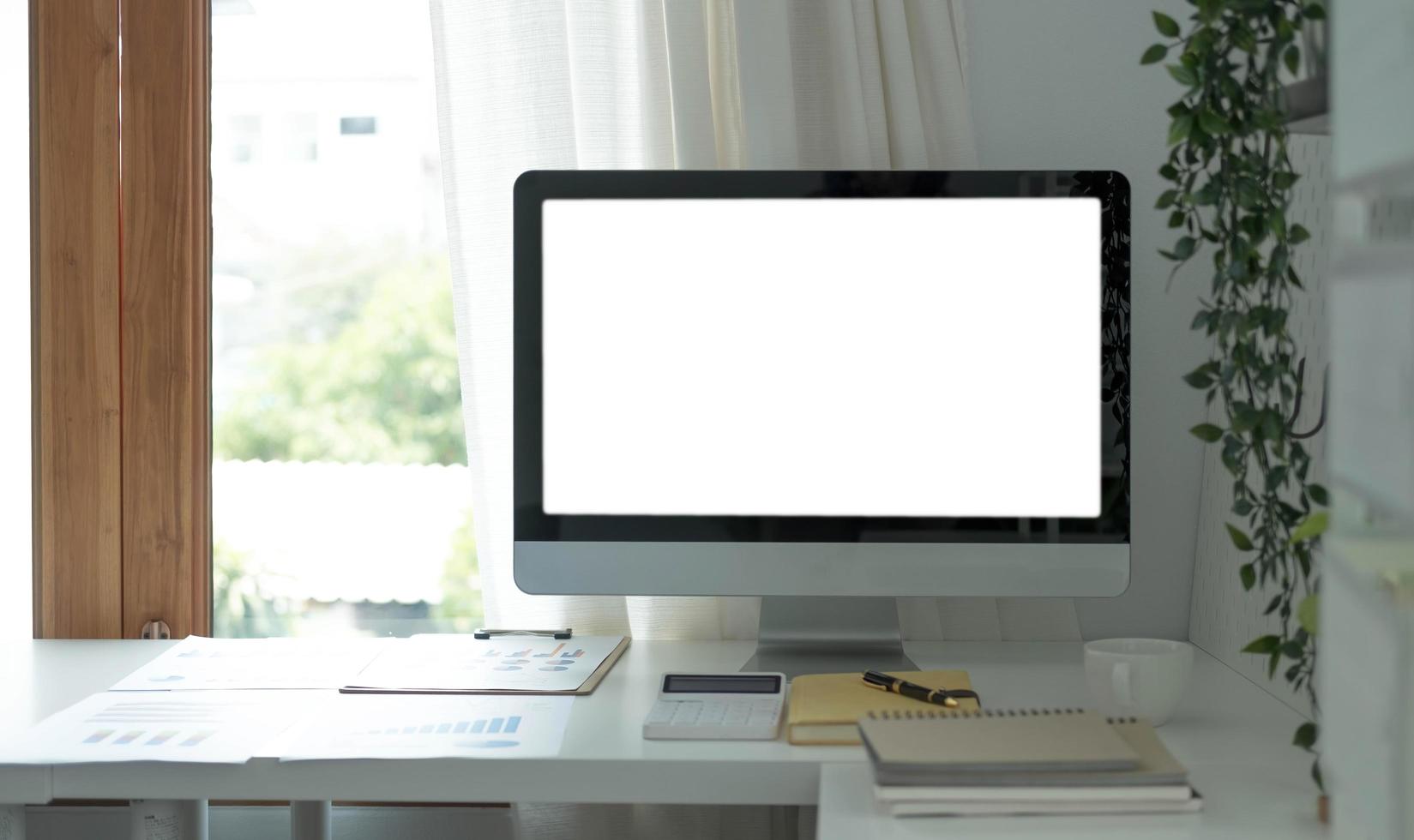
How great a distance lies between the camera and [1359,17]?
1.32 feet

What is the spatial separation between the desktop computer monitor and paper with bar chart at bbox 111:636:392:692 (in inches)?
9.4

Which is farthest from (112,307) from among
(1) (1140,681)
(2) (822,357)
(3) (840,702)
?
(1) (1140,681)

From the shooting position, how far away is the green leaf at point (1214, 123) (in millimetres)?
817

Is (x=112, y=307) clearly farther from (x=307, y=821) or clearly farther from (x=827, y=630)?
(x=827, y=630)

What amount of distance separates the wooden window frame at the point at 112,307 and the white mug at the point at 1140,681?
1.14 metres

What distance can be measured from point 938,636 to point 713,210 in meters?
0.60

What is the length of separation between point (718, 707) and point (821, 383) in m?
0.35

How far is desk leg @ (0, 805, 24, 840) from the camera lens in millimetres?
944

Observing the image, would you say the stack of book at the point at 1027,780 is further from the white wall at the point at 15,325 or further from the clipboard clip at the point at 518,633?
the white wall at the point at 15,325

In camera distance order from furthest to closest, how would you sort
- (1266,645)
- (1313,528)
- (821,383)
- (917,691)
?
(821,383), (917,691), (1266,645), (1313,528)

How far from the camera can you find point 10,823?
95 cm

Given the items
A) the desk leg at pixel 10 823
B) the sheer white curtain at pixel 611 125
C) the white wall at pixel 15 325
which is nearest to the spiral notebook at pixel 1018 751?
the sheer white curtain at pixel 611 125

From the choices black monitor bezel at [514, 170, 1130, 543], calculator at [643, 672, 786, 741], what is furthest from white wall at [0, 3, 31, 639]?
calculator at [643, 672, 786, 741]

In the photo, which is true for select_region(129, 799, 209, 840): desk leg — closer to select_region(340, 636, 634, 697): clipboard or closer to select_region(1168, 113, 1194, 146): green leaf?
select_region(340, 636, 634, 697): clipboard
